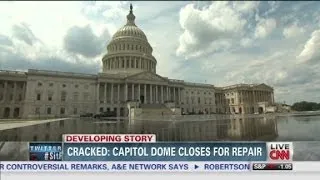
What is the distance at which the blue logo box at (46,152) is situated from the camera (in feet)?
31.3

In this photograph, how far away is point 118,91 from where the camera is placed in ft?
236

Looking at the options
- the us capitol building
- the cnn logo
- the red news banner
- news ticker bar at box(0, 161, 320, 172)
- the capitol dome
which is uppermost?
the capitol dome

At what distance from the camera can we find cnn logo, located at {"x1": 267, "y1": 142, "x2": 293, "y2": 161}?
9.35 m

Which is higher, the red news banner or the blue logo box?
the red news banner

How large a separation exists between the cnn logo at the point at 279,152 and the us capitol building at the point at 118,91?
37283mm

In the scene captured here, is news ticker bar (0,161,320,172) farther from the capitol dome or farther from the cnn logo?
the capitol dome

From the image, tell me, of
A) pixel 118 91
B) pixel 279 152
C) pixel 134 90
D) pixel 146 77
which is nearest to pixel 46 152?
pixel 279 152

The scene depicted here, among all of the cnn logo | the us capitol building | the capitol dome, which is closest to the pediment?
the us capitol building

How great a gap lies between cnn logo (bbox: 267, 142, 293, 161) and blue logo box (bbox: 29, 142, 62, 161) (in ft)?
25.2

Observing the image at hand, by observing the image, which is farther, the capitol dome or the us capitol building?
the capitol dome

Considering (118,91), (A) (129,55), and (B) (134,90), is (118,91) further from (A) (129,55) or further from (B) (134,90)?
(A) (129,55)

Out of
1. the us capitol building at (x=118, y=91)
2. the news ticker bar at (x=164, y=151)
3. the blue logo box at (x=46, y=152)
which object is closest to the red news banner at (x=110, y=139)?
the news ticker bar at (x=164, y=151)

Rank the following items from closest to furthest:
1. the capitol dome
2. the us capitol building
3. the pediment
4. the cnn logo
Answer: the cnn logo, the us capitol building, the pediment, the capitol dome

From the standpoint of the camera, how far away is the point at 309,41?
13344 millimetres
